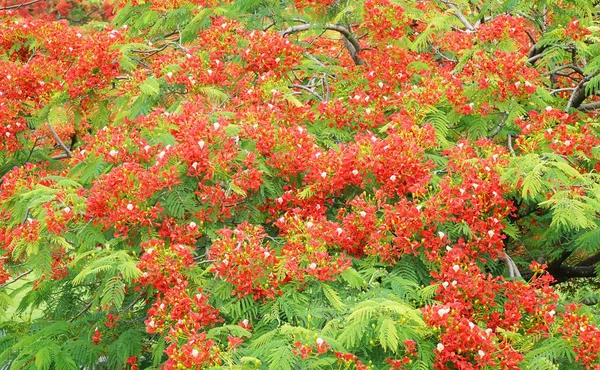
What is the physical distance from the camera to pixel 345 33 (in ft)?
22.6

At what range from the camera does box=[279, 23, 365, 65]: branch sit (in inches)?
266

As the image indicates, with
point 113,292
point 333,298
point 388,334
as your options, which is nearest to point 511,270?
point 333,298

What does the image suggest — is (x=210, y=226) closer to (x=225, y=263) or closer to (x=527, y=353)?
(x=225, y=263)

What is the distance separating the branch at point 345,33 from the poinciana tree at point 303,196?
0.04m

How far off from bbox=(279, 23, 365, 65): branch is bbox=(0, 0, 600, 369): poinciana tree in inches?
1.6

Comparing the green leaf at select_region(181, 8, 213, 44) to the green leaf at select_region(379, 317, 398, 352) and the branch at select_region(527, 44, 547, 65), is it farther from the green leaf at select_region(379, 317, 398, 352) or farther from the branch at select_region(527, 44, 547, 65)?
the green leaf at select_region(379, 317, 398, 352)

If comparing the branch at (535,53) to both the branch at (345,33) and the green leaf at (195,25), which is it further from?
the green leaf at (195,25)

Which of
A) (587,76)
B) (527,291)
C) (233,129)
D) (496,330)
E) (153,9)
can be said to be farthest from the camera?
(153,9)

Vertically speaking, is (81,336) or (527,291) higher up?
(527,291)

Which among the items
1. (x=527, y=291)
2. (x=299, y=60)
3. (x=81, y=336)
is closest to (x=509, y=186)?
(x=527, y=291)

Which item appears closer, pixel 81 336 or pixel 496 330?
pixel 496 330

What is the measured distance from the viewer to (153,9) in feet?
22.6

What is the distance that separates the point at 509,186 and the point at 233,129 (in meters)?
1.75

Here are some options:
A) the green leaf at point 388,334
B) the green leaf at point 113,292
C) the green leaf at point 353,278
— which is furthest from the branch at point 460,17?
the green leaf at point 113,292
